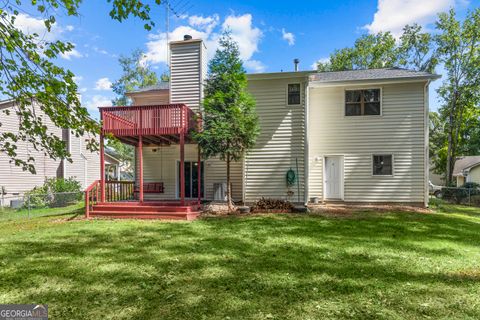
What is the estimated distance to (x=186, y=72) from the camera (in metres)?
12.8

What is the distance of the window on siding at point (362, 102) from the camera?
38.3ft

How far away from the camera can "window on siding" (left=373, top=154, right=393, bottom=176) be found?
1153cm

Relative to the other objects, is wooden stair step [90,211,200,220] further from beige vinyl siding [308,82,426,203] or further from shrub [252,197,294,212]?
beige vinyl siding [308,82,426,203]

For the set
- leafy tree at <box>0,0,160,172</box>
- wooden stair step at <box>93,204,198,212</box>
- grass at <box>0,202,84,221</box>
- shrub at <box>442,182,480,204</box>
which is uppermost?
leafy tree at <box>0,0,160,172</box>

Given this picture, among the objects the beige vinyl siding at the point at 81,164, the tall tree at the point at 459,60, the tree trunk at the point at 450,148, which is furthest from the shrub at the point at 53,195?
the tall tree at the point at 459,60

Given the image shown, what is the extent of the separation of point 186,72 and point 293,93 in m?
5.26

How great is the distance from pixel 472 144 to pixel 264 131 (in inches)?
1157

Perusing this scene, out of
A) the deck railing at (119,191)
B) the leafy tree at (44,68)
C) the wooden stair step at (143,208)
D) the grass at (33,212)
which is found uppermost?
the leafy tree at (44,68)

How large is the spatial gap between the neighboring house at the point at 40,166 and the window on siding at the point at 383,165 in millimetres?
14573

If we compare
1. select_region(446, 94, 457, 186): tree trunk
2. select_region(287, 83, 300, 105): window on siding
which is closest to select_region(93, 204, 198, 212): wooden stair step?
select_region(287, 83, 300, 105): window on siding

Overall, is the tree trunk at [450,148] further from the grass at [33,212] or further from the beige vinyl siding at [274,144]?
the grass at [33,212]

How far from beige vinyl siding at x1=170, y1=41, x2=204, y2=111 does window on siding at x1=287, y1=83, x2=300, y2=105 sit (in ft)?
13.8

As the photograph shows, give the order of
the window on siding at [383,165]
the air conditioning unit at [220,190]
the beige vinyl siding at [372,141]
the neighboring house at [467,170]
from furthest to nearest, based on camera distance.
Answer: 1. the neighboring house at [467,170]
2. the air conditioning unit at [220,190]
3. the window on siding at [383,165]
4. the beige vinyl siding at [372,141]

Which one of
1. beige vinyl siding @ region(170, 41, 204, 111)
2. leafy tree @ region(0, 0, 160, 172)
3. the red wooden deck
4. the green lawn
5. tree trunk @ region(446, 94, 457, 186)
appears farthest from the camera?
tree trunk @ region(446, 94, 457, 186)
